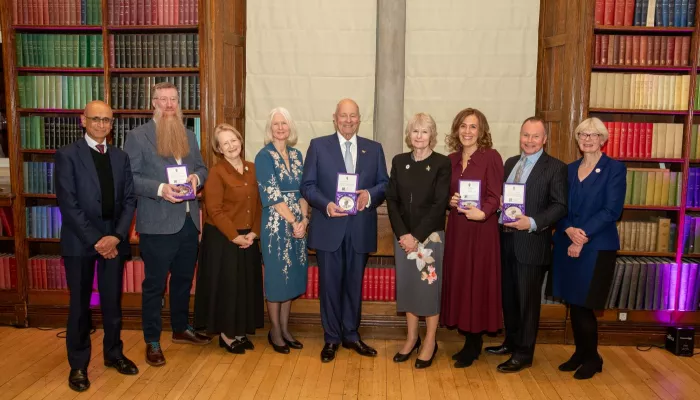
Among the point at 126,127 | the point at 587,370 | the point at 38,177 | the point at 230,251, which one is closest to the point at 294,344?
the point at 230,251

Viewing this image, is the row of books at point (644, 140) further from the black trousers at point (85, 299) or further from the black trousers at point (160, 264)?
the black trousers at point (85, 299)

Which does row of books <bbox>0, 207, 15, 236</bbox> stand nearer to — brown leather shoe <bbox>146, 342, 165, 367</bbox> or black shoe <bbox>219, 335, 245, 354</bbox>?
brown leather shoe <bbox>146, 342, 165, 367</bbox>

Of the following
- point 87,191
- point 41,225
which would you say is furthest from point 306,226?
point 41,225

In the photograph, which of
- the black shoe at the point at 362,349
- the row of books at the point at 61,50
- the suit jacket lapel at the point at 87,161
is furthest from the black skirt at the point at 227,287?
the row of books at the point at 61,50

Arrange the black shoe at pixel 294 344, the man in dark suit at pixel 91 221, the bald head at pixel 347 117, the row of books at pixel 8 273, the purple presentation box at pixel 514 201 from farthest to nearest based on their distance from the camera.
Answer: the row of books at pixel 8 273, the black shoe at pixel 294 344, the bald head at pixel 347 117, the purple presentation box at pixel 514 201, the man in dark suit at pixel 91 221

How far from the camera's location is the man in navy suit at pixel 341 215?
348 cm

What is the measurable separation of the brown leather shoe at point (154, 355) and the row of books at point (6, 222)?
1673mm

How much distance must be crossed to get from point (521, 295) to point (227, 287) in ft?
6.18

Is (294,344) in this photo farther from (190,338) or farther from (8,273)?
(8,273)

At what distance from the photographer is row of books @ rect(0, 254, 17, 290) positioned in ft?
14.0

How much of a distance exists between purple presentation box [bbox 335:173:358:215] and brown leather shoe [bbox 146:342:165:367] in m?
1.52

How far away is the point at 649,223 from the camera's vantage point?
4008 mm

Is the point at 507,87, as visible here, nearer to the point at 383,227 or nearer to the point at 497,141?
the point at 497,141

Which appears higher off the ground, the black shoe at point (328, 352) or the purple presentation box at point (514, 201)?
the purple presentation box at point (514, 201)
